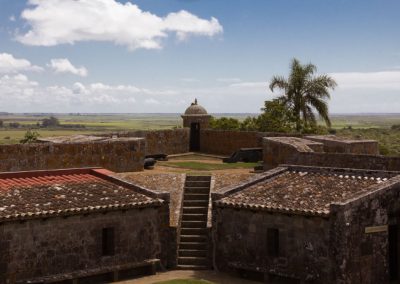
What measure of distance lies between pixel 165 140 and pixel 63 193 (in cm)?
Answer: 1650

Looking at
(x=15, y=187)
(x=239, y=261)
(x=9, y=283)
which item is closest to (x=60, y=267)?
(x=9, y=283)

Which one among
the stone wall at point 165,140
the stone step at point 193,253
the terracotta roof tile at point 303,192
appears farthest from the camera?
the stone wall at point 165,140

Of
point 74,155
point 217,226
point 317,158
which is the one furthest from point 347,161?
point 74,155

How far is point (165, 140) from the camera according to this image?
3288cm

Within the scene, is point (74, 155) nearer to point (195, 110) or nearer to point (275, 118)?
point (195, 110)

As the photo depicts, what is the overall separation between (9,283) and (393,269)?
10.9m

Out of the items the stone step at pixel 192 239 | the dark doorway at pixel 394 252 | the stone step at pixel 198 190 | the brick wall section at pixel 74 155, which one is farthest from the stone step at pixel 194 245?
the brick wall section at pixel 74 155

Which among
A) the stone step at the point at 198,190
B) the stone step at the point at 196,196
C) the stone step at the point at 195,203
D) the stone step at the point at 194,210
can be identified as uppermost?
the stone step at the point at 198,190

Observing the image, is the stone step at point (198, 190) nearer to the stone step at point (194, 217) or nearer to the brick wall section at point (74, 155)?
the stone step at point (194, 217)

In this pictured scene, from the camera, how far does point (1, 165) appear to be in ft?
69.8

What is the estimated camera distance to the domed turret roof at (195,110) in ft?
118

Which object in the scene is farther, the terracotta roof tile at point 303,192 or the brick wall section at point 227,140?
the brick wall section at point 227,140

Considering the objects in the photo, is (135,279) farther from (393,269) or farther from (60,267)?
(393,269)

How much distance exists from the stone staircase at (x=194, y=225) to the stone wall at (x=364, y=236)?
4908 mm
